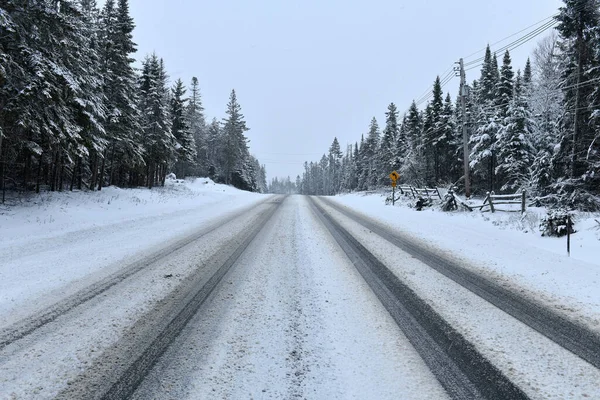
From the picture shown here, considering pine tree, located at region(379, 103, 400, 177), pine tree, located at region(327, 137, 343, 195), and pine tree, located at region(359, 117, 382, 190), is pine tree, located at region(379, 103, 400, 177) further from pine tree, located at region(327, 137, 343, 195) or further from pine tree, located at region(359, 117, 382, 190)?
pine tree, located at region(327, 137, 343, 195)

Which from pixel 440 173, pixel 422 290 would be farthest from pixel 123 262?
pixel 440 173

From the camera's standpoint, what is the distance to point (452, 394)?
2.24m

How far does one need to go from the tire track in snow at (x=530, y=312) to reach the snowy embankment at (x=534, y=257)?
0.24 meters

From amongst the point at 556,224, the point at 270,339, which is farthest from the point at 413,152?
the point at 270,339

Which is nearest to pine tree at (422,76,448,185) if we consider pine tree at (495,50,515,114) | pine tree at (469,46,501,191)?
pine tree at (469,46,501,191)

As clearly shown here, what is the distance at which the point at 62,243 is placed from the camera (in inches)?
266

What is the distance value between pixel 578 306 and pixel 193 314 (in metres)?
4.55

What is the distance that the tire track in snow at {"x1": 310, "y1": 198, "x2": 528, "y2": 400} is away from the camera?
2.30 m

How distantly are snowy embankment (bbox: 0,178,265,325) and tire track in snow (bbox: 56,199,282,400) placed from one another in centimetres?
139

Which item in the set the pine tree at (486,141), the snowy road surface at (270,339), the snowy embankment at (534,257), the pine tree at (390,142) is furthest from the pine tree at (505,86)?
the snowy road surface at (270,339)

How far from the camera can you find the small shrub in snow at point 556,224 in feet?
27.0

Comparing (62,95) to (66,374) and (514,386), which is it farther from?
(514,386)

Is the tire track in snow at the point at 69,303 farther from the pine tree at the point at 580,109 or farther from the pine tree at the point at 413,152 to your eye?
the pine tree at the point at 413,152

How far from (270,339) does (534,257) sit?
596 cm
